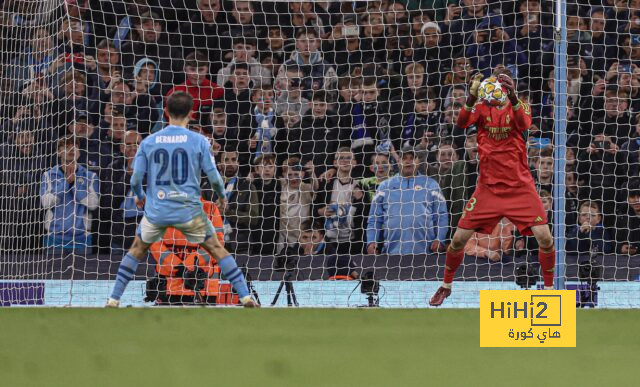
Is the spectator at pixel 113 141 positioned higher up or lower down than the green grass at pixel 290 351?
higher up

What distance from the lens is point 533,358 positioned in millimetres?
4957

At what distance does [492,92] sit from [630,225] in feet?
8.63

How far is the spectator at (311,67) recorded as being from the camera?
10.3 m

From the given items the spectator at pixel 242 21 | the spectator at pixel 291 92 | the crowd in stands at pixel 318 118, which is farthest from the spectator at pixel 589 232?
the spectator at pixel 242 21

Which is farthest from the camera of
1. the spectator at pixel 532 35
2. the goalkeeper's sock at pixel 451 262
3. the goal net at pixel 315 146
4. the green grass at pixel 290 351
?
the spectator at pixel 532 35

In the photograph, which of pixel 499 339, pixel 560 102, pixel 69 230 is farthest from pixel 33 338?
pixel 560 102

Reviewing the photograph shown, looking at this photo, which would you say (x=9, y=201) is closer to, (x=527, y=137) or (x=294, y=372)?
(x=527, y=137)

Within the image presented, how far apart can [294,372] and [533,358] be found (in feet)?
3.90

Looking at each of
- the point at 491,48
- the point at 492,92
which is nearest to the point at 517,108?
the point at 492,92

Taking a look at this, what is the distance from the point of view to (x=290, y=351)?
520 cm

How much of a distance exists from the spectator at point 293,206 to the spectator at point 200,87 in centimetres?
118

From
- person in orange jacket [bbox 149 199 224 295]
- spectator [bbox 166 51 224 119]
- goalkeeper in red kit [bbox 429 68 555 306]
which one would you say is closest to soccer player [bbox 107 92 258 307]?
person in orange jacket [bbox 149 199 224 295]

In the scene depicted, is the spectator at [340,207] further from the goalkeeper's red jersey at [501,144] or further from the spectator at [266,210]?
the goalkeeper's red jersey at [501,144]

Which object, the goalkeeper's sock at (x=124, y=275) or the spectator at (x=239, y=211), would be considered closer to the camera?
the goalkeeper's sock at (x=124, y=275)
